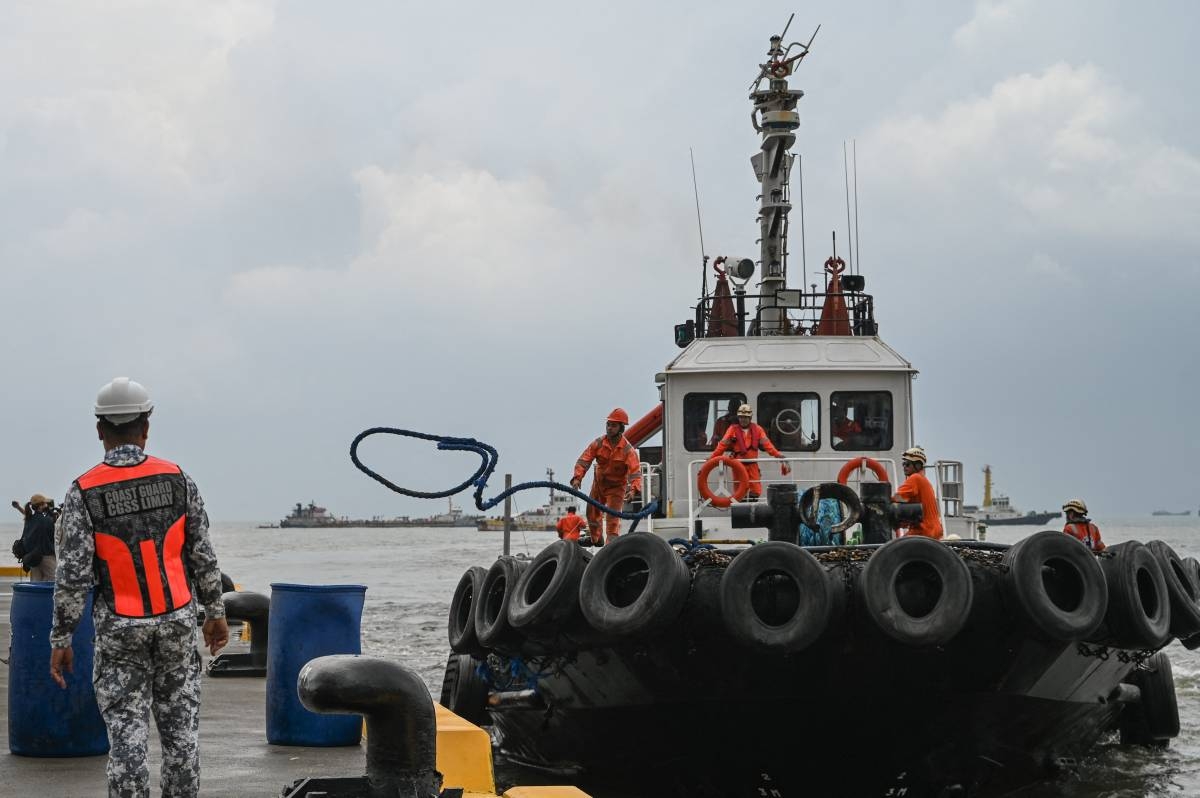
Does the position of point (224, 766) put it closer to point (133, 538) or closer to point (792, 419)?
point (133, 538)

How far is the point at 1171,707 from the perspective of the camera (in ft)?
37.6

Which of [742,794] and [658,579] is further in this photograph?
[742,794]

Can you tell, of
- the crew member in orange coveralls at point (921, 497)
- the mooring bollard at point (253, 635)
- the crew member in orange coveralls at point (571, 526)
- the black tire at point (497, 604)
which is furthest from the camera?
the crew member in orange coveralls at point (571, 526)

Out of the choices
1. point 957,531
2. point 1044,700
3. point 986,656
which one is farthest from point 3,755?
point 957,531

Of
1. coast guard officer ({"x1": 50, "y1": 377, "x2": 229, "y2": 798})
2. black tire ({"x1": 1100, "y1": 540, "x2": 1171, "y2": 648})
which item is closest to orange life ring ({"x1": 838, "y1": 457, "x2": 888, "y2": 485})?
black tire ({"x1": 1100, "y1": 540, "x2": 1171, "y2": 648})

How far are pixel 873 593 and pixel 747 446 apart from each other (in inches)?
150

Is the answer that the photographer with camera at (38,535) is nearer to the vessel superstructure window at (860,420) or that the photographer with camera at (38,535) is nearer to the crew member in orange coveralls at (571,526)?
the crew member in orange coveralls at (571,526)

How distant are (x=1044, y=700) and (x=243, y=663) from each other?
6.70m

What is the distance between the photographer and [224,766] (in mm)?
7262

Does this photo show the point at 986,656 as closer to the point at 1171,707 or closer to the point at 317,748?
the point at 317,748

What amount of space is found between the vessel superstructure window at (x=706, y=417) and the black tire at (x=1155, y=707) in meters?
3.94

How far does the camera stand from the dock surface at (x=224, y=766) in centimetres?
656

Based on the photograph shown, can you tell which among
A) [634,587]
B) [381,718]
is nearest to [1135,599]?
[634,587]

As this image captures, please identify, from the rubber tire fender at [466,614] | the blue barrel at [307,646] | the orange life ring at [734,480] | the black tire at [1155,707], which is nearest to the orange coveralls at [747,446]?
the orange life ring at [734,480]
